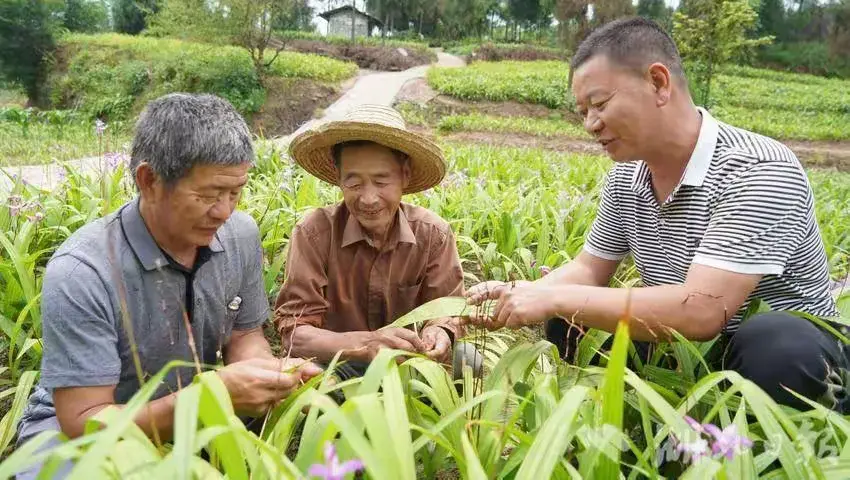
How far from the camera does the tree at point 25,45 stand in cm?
2566

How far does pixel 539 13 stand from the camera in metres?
43.2

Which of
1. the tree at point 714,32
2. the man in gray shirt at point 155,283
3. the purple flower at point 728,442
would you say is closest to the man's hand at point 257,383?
the man in gray shirt at point 155,283

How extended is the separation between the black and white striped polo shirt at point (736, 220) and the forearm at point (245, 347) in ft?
4.36

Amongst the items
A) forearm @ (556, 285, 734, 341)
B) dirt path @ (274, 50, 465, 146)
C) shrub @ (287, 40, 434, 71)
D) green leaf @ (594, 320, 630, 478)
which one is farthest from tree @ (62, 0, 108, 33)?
green leaf @ (594, 320, 630, 478)

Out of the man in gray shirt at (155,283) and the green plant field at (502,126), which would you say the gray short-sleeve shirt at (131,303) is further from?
the green plant field at (502,126)

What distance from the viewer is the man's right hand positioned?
5.94 feet

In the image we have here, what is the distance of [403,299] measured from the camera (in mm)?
2215

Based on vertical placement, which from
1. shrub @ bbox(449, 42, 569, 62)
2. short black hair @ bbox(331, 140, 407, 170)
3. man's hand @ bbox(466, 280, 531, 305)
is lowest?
man's hand @ bbox(466, 280, 531, 305)

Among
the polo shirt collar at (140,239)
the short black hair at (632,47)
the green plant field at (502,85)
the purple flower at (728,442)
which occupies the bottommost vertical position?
the purple flower at (728,442)

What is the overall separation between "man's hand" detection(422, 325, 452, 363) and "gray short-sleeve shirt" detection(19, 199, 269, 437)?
55 cm

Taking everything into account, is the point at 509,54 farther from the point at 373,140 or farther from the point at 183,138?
the point at 183,138

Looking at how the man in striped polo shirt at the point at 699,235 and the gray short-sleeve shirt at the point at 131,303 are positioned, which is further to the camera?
the man in striped polo shirt at the point at 699,235

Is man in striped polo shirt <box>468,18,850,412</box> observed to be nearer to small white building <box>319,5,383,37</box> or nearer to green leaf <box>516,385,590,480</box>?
green leaf <box>516,385,590,480</box>

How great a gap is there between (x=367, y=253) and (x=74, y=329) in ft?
3.11
